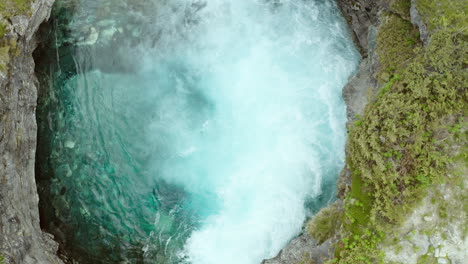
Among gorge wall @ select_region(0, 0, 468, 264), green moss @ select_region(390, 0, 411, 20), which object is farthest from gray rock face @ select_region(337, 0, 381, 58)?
gorge wall @ select_region(0, 0, 468, 264)

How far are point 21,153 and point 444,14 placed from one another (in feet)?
40.1

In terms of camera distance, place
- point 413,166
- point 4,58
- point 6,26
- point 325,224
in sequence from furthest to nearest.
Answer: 1. point 325,224
2. point 6,26
3. point 4,58
4. point 413,166

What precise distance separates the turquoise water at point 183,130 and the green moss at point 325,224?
1.18 metres

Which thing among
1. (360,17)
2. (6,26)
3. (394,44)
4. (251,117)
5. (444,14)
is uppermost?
(360,17)

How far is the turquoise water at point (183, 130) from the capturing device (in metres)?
11.3

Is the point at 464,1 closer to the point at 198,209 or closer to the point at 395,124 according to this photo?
the point at 395,124

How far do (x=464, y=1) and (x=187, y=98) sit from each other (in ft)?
28.2

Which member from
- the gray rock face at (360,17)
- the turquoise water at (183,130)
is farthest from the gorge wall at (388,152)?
the gray rock face at (360,17)

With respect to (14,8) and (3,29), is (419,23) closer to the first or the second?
(14,8)

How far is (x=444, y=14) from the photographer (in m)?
9.49

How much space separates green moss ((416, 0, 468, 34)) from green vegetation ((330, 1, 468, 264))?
0.05 metres

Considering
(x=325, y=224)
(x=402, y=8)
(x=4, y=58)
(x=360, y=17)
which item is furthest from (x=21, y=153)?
(x=402, y=8)

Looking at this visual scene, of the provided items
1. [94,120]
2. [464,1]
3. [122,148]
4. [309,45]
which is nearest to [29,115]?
[94,120]

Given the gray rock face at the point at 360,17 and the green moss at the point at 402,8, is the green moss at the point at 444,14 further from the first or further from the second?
the gray rock face at the point at 360,17
